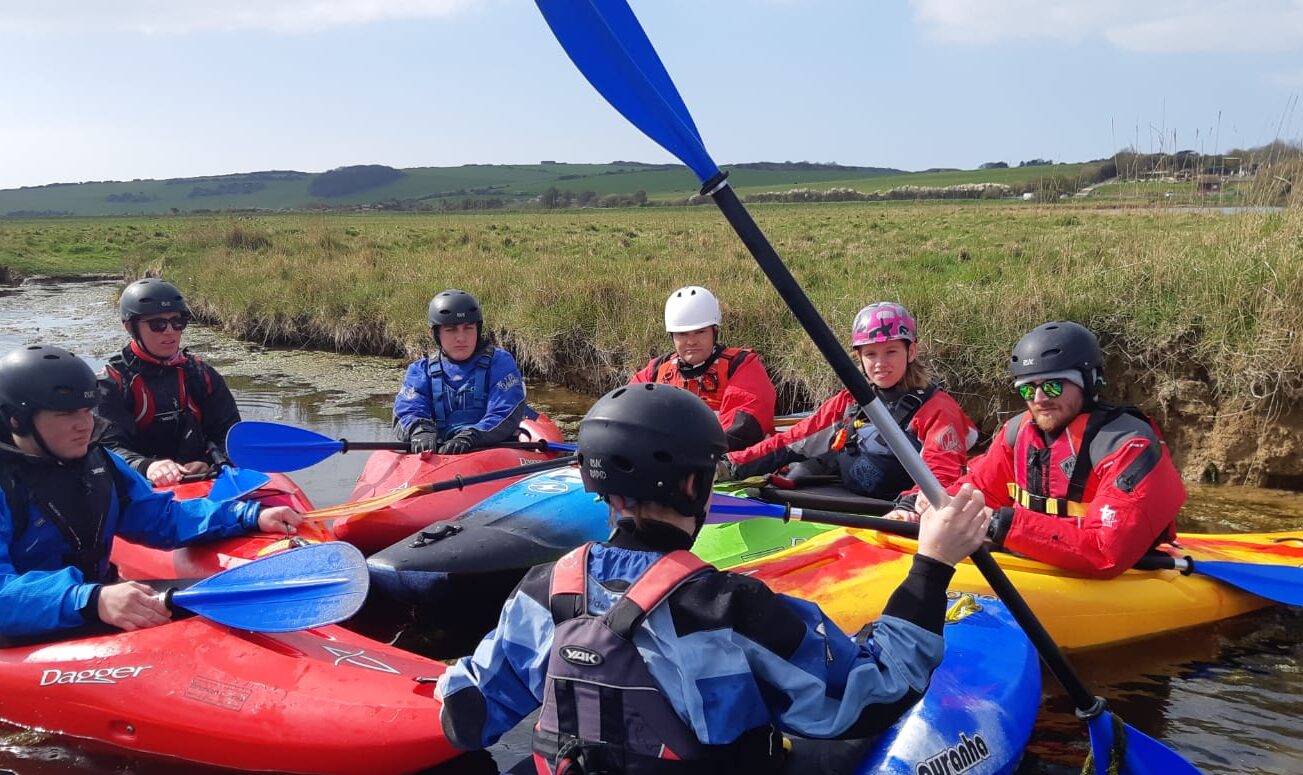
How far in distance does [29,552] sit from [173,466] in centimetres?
191

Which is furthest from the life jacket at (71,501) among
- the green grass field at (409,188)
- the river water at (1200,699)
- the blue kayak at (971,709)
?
the green grass field at (409,188)

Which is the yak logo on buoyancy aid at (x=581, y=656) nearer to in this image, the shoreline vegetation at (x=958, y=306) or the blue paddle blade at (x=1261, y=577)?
the blue paddle blade at (x=1261, y=577)

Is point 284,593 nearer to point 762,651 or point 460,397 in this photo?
point 762,651

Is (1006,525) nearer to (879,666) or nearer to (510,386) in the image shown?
(879,666)

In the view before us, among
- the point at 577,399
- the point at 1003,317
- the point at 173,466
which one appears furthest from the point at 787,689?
the point at 577,399

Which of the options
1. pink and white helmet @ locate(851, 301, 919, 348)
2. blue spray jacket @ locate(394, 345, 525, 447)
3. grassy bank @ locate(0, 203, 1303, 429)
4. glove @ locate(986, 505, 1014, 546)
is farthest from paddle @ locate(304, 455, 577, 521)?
grassy bank @ locate(0, 203, 1303, 429)

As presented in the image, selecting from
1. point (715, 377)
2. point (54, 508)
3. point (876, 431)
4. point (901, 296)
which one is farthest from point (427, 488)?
point (901, 296)

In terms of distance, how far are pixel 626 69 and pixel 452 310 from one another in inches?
187

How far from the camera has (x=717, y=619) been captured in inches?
76.6

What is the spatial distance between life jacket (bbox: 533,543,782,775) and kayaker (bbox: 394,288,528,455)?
4697 mm

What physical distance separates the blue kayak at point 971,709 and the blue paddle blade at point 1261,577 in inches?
57.6

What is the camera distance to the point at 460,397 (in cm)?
688

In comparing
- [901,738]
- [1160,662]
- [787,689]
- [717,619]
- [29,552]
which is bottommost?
[1160,662]

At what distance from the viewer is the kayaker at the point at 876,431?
5.19 meters
